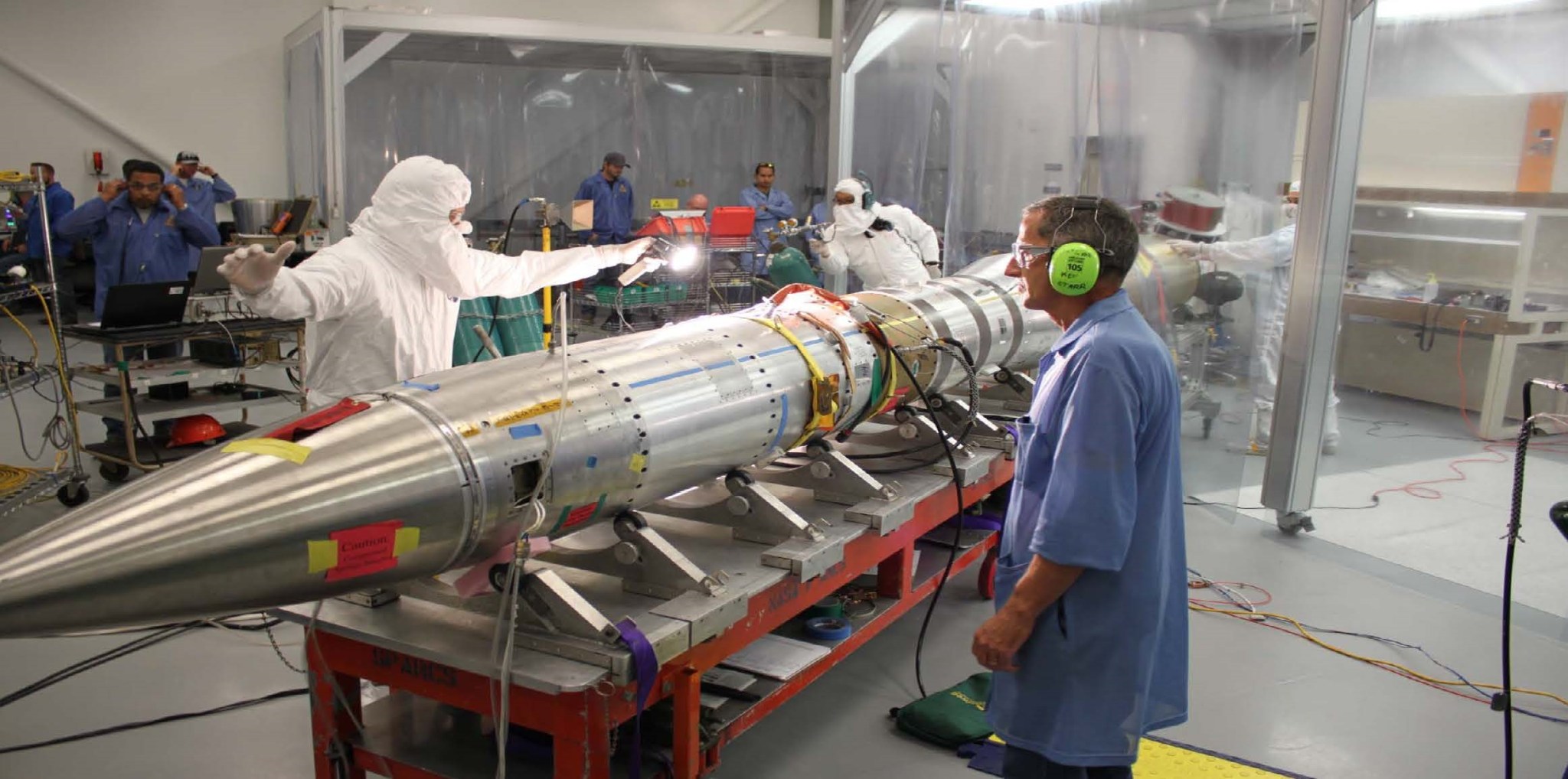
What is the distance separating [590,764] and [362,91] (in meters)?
9.44

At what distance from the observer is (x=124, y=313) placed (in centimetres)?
470

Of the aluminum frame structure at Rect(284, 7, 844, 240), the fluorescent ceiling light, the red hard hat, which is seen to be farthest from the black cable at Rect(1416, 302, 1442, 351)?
the red hard hat

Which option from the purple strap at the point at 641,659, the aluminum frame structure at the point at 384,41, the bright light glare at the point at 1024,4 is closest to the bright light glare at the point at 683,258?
the purple strap at the point at 641,659

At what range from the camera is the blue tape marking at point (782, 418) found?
8.71 feet

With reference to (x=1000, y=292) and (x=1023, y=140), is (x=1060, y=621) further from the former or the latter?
(x=1023, y=140)

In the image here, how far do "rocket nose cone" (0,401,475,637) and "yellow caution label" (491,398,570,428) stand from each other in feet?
0.42

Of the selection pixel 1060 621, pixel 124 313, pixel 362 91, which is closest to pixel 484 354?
pixel 124 313

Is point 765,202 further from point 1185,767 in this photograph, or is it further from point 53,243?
point 1185,767

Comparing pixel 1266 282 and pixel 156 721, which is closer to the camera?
pixel 156 721

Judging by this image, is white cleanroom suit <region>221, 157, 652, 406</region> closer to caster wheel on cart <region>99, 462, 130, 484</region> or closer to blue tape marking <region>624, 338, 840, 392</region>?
blue tape marking <region>624, 338, 840, 392</region>

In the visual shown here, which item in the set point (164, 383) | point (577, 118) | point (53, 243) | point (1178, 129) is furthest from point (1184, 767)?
point (577, 118)

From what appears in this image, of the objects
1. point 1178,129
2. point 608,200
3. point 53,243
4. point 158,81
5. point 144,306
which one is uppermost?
point 158,81

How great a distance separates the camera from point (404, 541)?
186 centimetres

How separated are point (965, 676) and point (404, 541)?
6.35 feet
